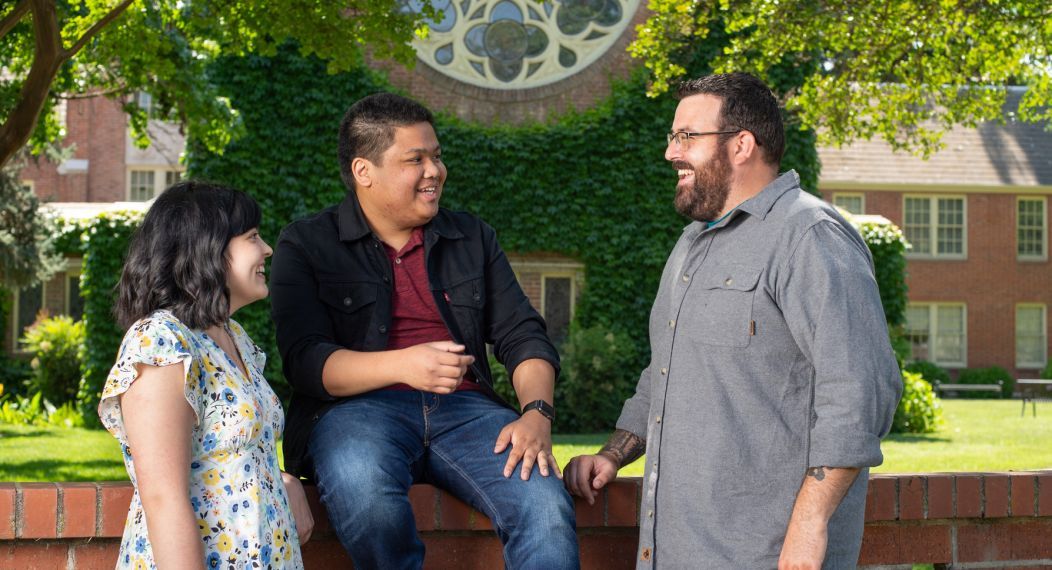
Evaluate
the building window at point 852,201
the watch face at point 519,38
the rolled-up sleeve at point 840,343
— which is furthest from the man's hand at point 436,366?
the building window at point 852,201

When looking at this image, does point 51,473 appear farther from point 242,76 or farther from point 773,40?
point 242,76

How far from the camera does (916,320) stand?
33500mm

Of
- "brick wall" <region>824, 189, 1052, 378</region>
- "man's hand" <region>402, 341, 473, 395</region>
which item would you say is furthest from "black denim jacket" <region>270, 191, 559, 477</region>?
"brick wall" <region>824, 189, 1052, 378</region>

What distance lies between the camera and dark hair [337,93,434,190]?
3.60m

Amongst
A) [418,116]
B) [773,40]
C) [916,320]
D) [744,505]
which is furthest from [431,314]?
[916,320]

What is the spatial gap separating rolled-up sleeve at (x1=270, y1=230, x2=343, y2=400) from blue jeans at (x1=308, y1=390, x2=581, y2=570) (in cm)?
14

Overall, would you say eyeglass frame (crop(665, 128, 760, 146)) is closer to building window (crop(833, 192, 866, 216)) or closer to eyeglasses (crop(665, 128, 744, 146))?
eyeglasses (crop(665, 128, 744, 146))

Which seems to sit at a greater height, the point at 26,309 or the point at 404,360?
the point at 404,360

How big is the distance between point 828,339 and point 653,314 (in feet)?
2.22

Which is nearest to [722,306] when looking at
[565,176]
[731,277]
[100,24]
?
[731,277]

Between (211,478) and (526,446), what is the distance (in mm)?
903

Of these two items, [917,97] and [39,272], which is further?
[39,272]

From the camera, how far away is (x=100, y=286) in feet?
58.9

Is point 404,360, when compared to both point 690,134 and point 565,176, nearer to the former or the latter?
point 690,134
